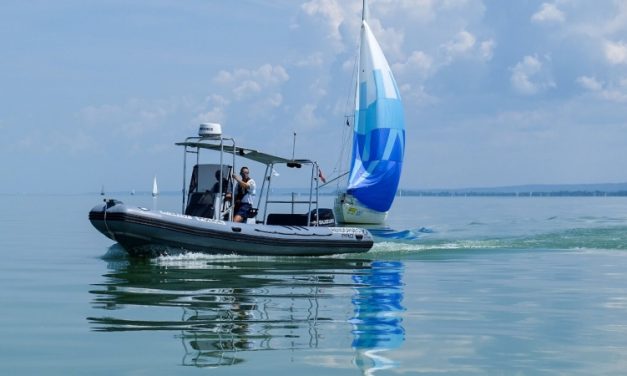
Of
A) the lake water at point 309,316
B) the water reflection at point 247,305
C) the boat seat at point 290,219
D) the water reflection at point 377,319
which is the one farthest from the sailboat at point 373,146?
the water reflection at point 377,319

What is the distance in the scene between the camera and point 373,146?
39.9 meters

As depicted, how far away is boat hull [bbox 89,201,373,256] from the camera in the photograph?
64.3 ft

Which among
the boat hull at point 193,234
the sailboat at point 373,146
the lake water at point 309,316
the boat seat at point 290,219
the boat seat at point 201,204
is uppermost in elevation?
the sailboat at point 373,146

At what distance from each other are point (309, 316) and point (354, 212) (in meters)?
28.0

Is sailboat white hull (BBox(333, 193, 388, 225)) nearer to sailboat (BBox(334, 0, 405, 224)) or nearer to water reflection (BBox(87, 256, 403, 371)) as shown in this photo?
sailboat (BBox(334, 0, 405, 224))

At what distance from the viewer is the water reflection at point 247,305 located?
32.6ft

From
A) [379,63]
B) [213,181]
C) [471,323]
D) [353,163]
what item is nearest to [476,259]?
[213,181]

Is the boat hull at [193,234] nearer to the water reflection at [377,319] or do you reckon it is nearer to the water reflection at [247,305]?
the water reflection at [247,305]

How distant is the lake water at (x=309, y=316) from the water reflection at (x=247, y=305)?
0.08 ft

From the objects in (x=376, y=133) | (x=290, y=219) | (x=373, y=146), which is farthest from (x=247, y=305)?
(x=376, y=133)

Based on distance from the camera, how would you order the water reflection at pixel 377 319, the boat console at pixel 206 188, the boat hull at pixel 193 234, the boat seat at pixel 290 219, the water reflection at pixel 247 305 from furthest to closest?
the boat seat at pixel 290 219 → the boat console at pixel 206 188 → the boat hull at pixel 193 234 → the water reflection at pixel 247 305 → the water reflection at pixel 377 319

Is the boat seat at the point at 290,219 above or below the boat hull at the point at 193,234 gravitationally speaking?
above

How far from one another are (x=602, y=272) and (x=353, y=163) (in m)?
21.2

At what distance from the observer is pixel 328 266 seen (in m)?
20.3
